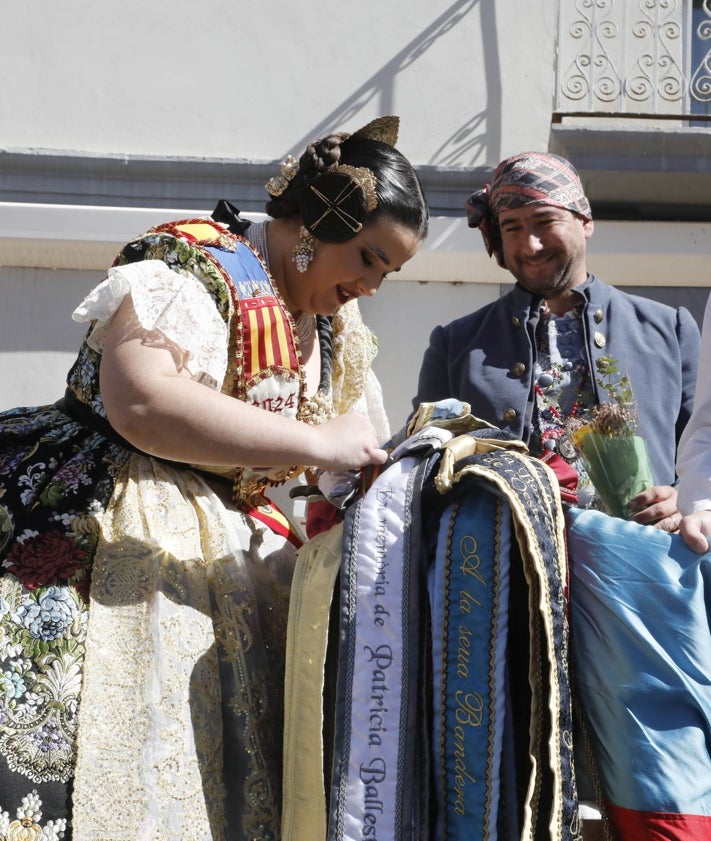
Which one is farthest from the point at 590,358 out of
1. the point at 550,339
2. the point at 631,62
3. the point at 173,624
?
the point at 631,62

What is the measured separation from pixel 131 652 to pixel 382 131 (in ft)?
3.81

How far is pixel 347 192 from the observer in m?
2.39

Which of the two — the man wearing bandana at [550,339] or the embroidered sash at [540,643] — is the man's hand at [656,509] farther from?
the man wearing bandana at [550,339]

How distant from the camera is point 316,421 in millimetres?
2451

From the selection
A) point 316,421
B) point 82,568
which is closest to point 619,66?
point 316,421

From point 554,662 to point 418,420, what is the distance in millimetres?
553

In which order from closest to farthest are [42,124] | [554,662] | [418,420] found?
[554,662] → [418,420] → [42,124]

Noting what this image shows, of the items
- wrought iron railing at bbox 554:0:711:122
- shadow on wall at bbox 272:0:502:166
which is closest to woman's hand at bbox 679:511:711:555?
shadow on wall at bbox 272:0:502:166

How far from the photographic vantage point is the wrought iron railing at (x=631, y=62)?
19.3 ft

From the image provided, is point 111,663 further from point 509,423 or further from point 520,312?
point 520,312

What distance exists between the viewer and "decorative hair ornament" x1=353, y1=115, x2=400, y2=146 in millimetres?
2545

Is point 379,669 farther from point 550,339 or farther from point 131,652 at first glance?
point 550,339

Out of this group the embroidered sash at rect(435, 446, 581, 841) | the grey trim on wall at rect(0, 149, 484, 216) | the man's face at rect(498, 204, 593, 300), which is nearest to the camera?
the embroidered sash at rect(435, 446, 581, 841)

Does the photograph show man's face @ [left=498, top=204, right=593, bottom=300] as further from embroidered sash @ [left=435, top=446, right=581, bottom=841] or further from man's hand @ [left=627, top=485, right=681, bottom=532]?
embroidered sash @ [left=435, top=446, right=581, bottom=841]
